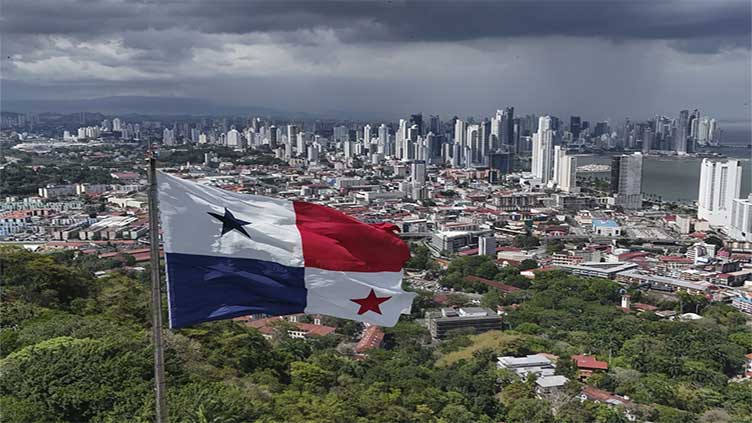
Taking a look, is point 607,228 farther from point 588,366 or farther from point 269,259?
point 269,259

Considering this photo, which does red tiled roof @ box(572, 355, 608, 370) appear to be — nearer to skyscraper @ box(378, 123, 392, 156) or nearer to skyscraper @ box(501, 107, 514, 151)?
skyscraper @ box(378, 123, 392, 156)

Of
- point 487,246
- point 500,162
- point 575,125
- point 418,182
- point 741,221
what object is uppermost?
point 575,125

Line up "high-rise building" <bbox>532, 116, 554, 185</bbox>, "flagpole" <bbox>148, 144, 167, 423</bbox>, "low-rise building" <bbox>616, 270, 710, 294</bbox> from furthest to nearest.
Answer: "high-rise building" <bbox>532, 116, 554, 185</bbox> < "low-rise building" <bbox>616, 270, 710, 294</bbox> < "flagpole" <bbox>148, 144, 167, 423</bbox>

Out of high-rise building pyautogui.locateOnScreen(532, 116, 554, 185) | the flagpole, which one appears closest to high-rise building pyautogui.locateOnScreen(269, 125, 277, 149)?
high-rise building pyautogui.locateOnScreen(532, 116, 554, 185)

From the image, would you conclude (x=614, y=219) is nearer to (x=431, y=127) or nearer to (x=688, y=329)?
(x=688, y=329)

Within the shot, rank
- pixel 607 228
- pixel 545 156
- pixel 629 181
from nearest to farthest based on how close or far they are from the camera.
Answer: pixel 607 228, pixel 629 181, pixel 545 156

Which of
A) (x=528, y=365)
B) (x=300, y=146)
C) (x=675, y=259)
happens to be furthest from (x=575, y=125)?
(x=528, y=365)

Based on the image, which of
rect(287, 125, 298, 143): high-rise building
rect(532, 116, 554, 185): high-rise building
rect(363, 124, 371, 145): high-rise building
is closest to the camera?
rect(532, 116, 554, 185): high-rise building

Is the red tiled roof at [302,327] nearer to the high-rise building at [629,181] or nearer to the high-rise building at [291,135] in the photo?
the high-rise building at [629,181]
